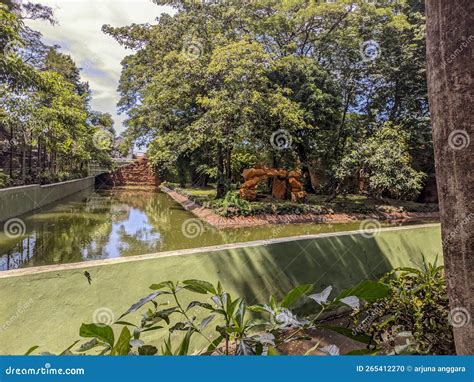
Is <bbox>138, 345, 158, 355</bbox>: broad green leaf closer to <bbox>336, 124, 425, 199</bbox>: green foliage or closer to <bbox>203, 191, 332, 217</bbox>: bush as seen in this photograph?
<bbox>203, 191, 332, 217</bbox>: bush

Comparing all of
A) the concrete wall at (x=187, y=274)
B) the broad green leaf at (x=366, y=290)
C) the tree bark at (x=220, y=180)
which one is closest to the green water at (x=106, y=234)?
the tree bark at (x=220, y=180)

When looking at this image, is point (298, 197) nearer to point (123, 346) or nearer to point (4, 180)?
point (4, 180)

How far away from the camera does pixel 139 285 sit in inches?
82.0

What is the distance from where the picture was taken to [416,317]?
1.80 meters

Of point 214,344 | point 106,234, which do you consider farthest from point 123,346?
point 106,234

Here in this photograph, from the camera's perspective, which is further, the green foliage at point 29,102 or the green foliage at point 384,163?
the green foliage at point 384,163

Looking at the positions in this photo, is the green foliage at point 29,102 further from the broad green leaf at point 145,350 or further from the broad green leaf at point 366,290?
the broad green leaf at point 366,290

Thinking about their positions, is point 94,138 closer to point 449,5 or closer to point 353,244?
point 353,244

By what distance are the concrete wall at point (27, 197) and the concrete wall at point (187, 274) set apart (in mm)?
6731

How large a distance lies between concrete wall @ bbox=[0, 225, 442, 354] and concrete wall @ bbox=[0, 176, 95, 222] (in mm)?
6731

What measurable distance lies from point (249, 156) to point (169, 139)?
4.92 metres

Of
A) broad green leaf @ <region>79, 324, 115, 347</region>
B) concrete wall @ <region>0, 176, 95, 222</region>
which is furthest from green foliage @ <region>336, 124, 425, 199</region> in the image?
broad green leaf @ <region>79, 324, 115, 347</region>

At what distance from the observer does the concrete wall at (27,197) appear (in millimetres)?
7459

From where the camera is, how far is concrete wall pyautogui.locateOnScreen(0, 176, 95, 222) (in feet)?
24.5
